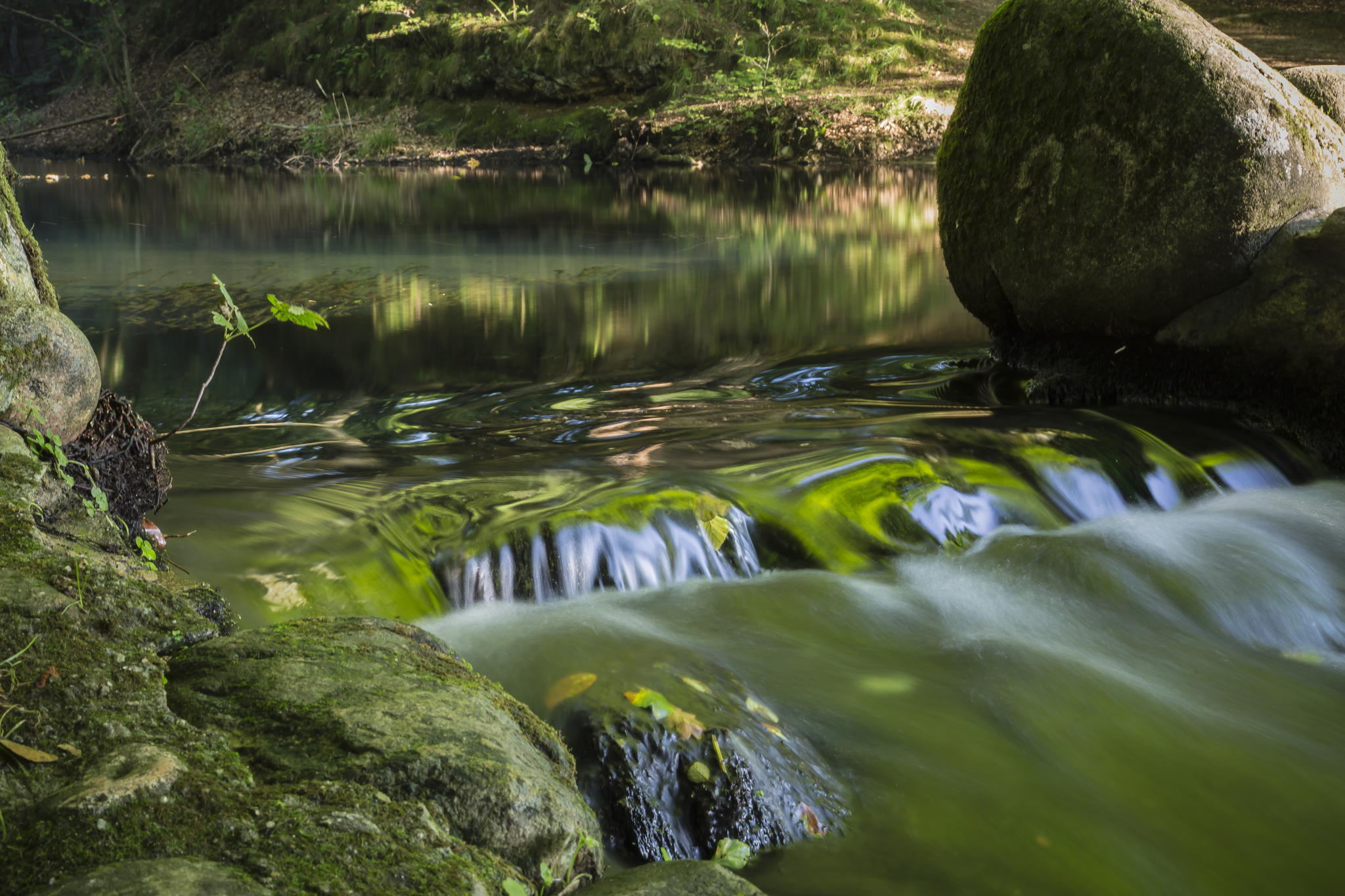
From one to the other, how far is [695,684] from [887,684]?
0.74 m

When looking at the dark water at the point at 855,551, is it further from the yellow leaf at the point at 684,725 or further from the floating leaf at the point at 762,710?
the yellow leaf at the point at 684,725

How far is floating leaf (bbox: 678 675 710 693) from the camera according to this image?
3.03m

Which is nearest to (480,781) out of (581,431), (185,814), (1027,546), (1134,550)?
(185,814)

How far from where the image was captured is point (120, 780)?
1585 mm

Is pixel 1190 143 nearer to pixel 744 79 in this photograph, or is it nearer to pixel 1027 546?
pixel 1027 546

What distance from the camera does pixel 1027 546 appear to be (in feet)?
15.1

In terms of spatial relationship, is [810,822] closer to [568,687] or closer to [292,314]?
[568,687]

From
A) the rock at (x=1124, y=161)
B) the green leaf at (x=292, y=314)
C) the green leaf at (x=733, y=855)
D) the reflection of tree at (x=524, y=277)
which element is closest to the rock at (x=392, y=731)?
the green leaf at (x=733, y=855)

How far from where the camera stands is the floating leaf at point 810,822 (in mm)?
2586

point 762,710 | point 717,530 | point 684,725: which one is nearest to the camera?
point 684,725

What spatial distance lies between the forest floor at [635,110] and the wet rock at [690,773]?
19946mm

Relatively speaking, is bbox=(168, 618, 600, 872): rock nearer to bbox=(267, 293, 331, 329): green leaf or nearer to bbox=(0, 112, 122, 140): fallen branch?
bbox=(267, 293, 331, 329): green leaf

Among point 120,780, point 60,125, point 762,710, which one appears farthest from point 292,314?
point 60,125

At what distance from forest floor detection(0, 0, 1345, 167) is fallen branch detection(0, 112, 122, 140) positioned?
0.47ft
